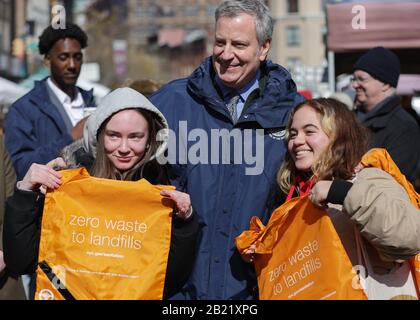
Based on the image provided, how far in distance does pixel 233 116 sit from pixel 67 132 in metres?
1.92

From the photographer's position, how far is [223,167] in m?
3.98

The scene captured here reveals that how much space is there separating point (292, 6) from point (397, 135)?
82438 mm

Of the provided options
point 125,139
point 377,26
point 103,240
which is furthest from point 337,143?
point 377,26

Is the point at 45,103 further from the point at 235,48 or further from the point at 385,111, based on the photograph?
the point at 385,111

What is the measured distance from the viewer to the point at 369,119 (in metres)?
5.90

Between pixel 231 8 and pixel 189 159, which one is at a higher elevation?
pixel 231 8

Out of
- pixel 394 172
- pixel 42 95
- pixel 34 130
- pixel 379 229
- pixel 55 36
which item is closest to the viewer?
pixel 379 229

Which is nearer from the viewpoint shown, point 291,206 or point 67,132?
point 291,206

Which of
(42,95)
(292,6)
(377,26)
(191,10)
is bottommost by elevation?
(42,95)

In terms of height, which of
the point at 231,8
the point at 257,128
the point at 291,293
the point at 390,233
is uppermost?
the point at 231,8

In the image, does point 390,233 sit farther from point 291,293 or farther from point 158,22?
point 158,22

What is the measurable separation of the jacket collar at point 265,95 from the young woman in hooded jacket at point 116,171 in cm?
30

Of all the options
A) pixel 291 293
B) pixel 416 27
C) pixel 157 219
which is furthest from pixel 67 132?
pixel 416 27

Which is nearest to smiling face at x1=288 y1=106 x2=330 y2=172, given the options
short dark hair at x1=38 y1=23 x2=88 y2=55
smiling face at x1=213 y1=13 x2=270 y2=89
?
smiling face at x1=213 y1=13 x2=270 y2=89
